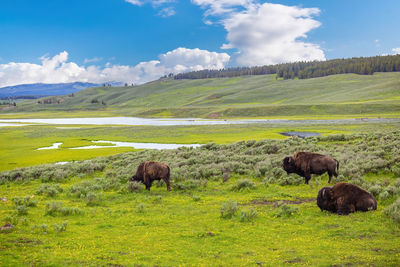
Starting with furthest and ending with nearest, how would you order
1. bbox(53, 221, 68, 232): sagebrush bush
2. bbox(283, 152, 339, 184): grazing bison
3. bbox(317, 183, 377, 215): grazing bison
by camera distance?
1. bbox(283, 152, 339, 184): grazing bison
2. bbox(317, 183, 377, 215): grazing bison
3. bbox(53, 221, 68, 232): sagebrush bush

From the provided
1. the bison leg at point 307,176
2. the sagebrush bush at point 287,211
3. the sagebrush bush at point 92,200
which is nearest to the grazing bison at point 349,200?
the sagebrush bush at point 287,211

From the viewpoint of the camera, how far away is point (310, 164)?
15.0 meters

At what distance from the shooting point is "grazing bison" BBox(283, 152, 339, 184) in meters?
14.8

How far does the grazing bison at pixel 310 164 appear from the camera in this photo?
14805 millimetres

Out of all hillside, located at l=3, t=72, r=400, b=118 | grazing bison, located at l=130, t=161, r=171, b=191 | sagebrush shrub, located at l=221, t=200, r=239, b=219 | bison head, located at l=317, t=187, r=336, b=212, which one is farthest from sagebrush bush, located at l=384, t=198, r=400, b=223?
hillside, located at l=3, t=72, r=400, b=118

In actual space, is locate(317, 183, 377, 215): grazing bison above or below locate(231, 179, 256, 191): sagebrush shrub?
above

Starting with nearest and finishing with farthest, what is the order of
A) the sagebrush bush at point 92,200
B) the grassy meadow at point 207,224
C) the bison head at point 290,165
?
the grassy meadow at point 207,224 → the sagebrush bush at point 92,200 → the bison head at point 290,165

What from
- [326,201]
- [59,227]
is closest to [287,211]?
[326,201]

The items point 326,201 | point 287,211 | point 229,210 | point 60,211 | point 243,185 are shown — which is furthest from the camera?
point 243,185

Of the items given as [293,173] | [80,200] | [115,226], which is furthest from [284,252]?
[80,200]

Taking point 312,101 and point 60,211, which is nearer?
point 60,211

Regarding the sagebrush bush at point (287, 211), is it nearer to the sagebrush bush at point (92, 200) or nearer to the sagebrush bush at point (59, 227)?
the sagebrush bush at point (59, 227)

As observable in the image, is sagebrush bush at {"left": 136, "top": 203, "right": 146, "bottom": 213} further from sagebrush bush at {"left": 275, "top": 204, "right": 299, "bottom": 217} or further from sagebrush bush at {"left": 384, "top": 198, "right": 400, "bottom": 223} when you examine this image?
sagebrush bush at {"left": 384, "top": 198, "right": 400, "bottom": 223}

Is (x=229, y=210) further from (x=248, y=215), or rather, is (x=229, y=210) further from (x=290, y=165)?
(x=290, y=165)
